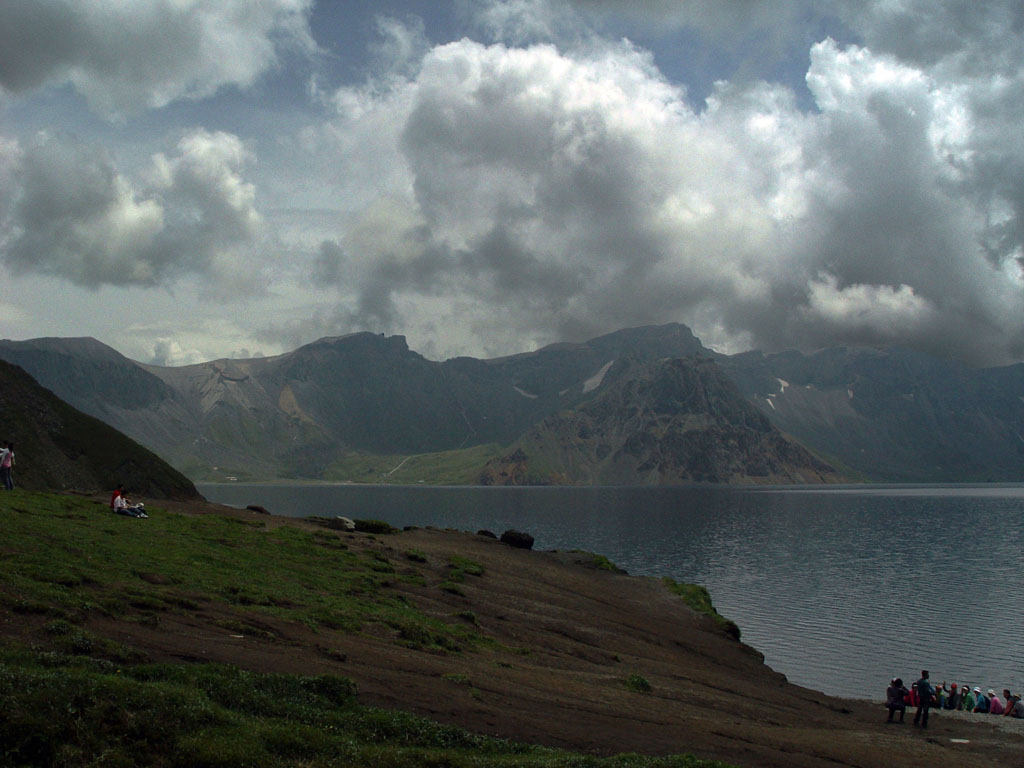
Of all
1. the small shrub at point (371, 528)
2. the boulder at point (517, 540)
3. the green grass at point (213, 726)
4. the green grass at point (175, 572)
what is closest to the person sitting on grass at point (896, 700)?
the green grass at point (175, 572)

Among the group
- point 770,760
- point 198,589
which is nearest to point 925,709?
point 770,760

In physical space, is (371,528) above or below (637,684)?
above

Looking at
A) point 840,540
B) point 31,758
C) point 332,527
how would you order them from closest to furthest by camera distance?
point 31,758, point 332,527, point 840,540

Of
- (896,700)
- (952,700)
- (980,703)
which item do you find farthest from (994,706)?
(896,700)

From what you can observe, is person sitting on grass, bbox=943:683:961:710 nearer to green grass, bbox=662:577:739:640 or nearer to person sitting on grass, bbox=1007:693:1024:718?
person sitting on grass, bbox=1007:693:1024:718

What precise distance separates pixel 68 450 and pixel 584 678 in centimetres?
8346

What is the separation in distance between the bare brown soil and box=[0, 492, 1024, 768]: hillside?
174 millimetres

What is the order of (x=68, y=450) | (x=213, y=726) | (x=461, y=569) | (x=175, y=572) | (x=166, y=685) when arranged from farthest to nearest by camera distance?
(x=68, y=450) → (x=461, y=569) → (x=175, y=572) → (x=166, y=685) → (x=213, y=726)

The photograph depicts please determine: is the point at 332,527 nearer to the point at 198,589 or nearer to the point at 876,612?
the point at 198,589

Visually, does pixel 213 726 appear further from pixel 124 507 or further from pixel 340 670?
pixel 124 507

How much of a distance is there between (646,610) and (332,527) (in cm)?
3379

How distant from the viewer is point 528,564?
8188cm

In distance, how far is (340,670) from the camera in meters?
27.7

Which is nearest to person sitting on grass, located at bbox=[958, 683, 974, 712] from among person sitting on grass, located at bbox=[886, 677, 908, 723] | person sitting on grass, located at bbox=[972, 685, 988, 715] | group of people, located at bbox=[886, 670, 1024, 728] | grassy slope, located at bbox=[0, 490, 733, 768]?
group of people, located at bbox=[886, 670, 1024, 728]
